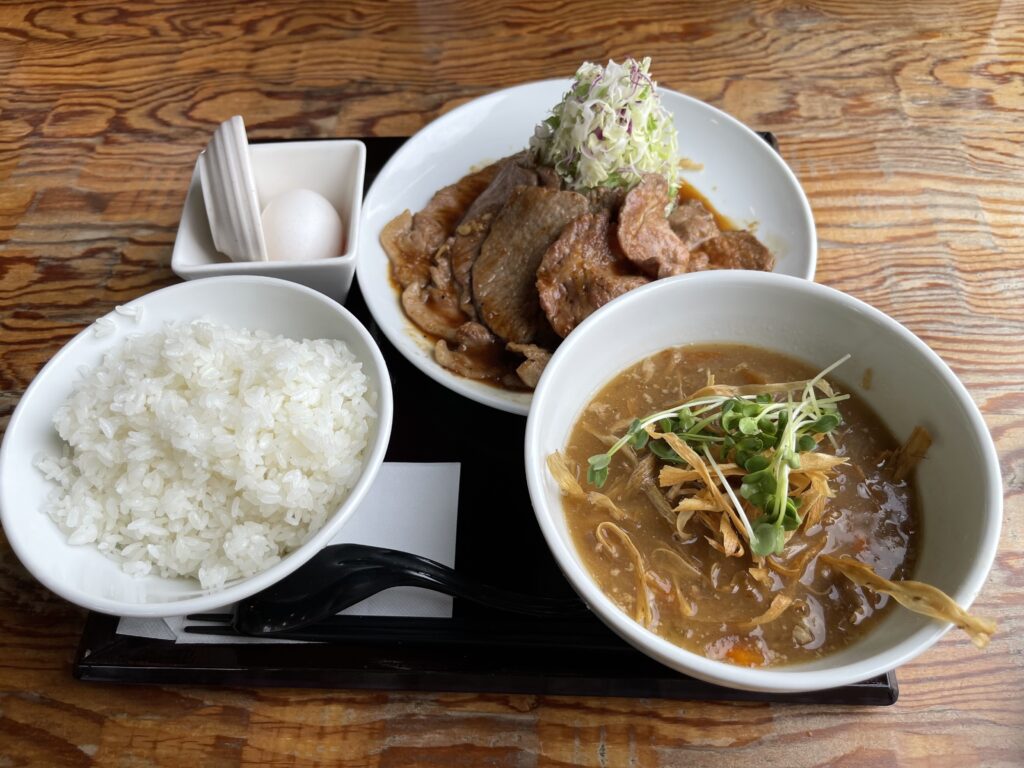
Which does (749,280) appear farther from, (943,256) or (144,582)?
(144,582)

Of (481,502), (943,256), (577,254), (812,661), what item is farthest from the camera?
(943,256)

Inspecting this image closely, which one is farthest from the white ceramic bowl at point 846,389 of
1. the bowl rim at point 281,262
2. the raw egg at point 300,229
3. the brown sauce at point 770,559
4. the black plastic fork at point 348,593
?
the raw egg at point 300,229

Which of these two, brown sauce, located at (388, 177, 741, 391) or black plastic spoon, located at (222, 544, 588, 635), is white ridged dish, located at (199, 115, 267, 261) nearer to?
brown sauce, located at (388, 177, 741, 391)

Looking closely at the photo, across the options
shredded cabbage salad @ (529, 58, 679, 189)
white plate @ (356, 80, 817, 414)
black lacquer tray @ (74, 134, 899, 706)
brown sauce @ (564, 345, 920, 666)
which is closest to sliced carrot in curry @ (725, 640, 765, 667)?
brown sauce @ (564, 345, 920, 666)

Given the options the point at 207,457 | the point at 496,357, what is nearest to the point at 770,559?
the point at 496,357

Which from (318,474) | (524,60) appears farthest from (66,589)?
(524,60)

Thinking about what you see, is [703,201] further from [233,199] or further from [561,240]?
[233,199]
